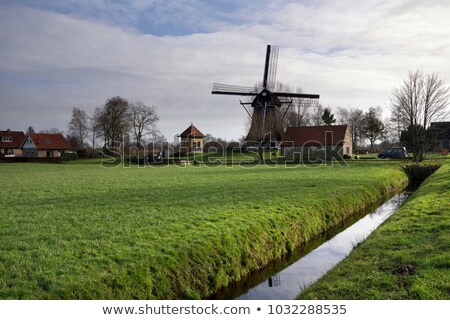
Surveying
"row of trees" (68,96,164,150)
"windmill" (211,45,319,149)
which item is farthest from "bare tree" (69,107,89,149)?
"windmill" (211,45,319,149)

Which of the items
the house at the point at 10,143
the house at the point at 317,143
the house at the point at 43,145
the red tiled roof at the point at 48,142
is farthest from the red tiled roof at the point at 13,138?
the house at the point at 317,143

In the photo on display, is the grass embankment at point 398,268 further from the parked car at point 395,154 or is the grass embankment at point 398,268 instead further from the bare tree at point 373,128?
the bare tree at point 373,128

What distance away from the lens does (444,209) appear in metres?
12.5

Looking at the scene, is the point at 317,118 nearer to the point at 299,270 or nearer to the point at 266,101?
the point at 266,101

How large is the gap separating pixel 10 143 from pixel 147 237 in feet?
279

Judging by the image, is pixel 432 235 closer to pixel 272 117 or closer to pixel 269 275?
pixel 269 275

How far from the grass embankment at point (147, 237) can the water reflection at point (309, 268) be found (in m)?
0.58

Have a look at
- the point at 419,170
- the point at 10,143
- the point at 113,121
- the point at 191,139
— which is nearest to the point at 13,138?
the point at 10,143

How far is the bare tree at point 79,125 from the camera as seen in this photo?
273 feet

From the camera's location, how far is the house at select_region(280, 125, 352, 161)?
2190 inches

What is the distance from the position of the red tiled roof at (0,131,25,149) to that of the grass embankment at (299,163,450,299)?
86.7 metres

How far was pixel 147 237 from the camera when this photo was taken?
9.30 metres

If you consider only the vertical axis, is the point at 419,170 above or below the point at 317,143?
below
